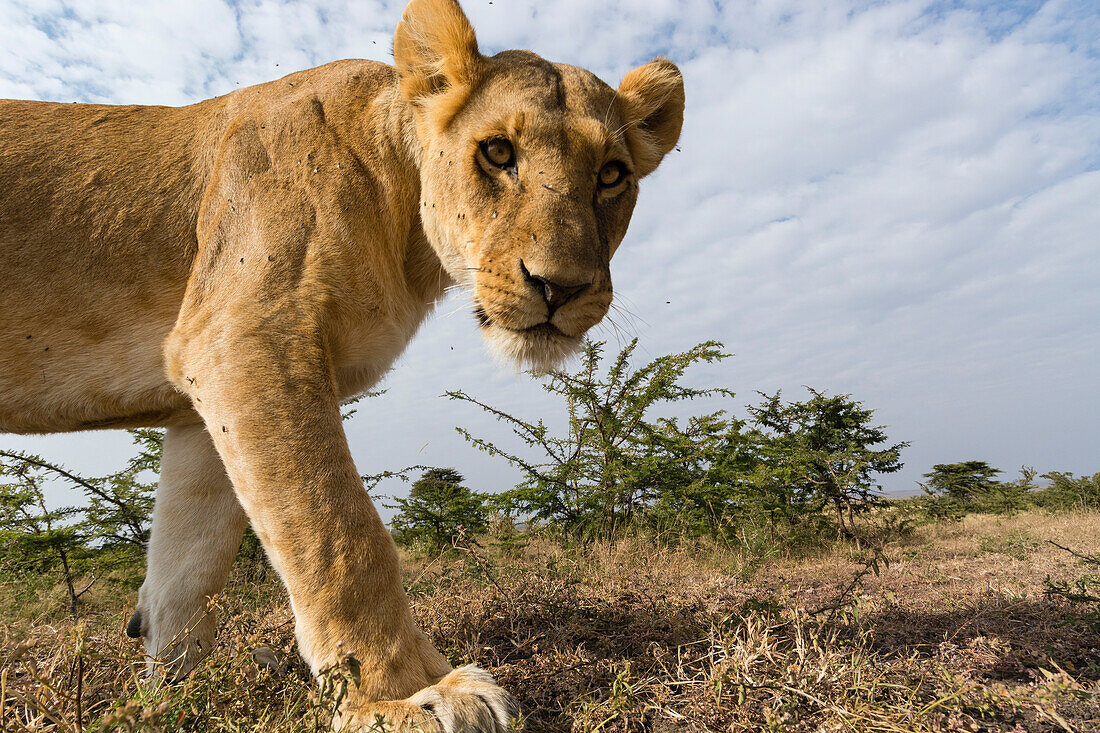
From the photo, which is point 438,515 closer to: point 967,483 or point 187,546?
point 187,546

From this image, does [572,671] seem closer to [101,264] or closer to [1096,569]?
[101,264]

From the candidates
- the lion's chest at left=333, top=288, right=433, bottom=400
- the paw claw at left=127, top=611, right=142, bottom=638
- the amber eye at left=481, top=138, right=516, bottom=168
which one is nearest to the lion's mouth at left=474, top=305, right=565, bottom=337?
the lion's chest at left=333, top=288, right=433, bottom=400

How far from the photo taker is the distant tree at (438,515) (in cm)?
957

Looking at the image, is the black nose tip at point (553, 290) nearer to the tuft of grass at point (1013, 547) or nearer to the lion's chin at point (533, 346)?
the lion's chin at point (533, 346)

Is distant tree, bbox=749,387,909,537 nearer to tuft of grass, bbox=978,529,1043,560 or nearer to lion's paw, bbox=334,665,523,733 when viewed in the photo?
tuft of grass, bbox=978,529,1043,560

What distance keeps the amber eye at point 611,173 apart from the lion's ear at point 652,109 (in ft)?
1.22

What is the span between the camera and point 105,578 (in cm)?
787

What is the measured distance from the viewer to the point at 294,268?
8.21 feet


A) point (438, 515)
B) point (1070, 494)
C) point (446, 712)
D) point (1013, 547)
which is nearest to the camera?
point (446, 712)

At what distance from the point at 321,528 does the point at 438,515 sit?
7.97 m

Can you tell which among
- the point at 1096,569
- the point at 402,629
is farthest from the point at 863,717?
the point at 1096,569

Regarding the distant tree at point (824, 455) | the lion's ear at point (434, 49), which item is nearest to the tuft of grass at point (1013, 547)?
the distant tree at point (824, 455)

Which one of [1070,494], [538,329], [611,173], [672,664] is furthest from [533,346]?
[1070,494]

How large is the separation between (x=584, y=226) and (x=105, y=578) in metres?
8.46
